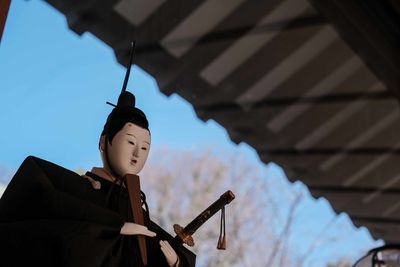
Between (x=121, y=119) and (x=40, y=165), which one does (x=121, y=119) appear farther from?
(x=40, y=165)

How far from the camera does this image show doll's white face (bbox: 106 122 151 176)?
74 centimetres

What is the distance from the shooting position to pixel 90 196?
27.2 inches

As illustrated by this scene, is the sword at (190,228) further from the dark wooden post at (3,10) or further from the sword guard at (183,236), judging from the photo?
the dark wooden post at (3,10)

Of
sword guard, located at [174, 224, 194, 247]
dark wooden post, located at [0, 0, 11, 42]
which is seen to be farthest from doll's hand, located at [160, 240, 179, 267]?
dark wooden post, located at [0, 0, 11, 42]

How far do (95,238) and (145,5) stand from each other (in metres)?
1.14

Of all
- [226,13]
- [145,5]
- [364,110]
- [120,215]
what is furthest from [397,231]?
[120,215]

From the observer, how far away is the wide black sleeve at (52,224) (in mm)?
595

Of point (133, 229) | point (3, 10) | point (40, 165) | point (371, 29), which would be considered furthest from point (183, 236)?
point (371, 29)

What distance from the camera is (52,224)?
0.61 m

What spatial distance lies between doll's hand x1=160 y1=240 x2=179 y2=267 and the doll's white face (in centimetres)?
11

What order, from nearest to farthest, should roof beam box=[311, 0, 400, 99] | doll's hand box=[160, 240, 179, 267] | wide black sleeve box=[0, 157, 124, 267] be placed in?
wide black sleeve box=[0, 157, 124, 267]
doll's hand box=[160, 240, 179, 267]
roof beam box=[311, 0, 400, 99]

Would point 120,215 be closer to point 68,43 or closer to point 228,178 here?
point 68,43

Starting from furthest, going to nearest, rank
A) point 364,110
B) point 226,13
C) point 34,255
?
point 364,110 < point 226,13 < point 34,255

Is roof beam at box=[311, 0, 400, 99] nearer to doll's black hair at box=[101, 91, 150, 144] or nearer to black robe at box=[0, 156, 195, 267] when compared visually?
doll's black hair at box=[101, 91, 150, 144]
